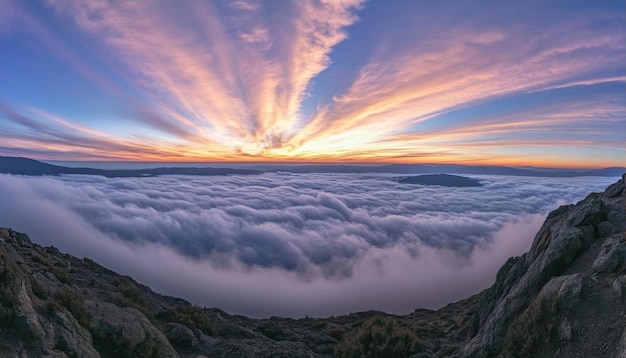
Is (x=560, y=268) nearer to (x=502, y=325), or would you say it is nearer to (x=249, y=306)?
(x=502, y=325)

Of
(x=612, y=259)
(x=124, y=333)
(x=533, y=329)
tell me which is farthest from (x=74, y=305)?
(x=612, y=259)

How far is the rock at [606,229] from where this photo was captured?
10.1 m

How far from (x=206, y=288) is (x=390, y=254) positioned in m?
79.3

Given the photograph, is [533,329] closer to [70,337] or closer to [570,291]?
[570,291]

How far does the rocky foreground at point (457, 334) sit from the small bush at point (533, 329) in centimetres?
2

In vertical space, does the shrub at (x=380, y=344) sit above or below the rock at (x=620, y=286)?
below

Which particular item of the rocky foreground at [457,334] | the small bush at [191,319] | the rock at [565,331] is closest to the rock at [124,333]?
the rocky foreground at [457,334]

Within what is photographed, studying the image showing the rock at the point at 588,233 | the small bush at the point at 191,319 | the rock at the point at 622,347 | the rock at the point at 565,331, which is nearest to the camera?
the rock at the point at 622,347

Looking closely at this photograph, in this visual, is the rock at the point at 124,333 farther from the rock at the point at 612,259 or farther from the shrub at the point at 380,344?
the rock at the point at 612,259

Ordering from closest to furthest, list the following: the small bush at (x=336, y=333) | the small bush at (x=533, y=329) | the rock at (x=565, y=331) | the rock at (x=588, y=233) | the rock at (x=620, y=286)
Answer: the rock at (x=620, y=286)
the rock at (x=565, y=331)
the small bush at (x=533, y=329)
the rock at (x=588, y=233)
the small bush at (x=336, y=333)

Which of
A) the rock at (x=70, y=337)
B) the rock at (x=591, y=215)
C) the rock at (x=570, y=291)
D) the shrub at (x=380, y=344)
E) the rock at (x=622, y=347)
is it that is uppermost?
the rock at (x=591, y=215)

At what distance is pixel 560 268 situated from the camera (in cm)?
945

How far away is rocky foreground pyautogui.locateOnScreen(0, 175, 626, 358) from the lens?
6660 millimetres

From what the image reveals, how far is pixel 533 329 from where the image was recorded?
23.7ft
